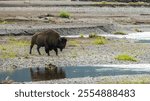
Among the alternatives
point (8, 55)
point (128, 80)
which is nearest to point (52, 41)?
point (8, 55)

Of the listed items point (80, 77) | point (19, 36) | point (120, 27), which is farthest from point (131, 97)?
point (120, 27)

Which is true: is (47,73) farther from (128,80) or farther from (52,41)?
(52,41)

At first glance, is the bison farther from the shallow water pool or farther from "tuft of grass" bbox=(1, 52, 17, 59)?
the shallow water pool

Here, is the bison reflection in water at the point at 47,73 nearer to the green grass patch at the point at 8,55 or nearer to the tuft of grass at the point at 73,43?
the green grass patch at the point at 8,55

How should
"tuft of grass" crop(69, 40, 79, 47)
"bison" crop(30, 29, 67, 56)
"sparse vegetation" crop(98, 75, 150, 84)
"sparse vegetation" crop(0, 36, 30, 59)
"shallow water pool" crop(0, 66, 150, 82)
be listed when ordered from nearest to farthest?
"sparse vegetation" crop(98, 75, 150, 84) → "shallow water pool" crop(0, 66, 150, 82) → "bison" crop(30, 29, 67, 56) → "sparse vegetation" crop(0, 36, 30, 59) → "tuft of grass" crop(69, 40, 79, 47)

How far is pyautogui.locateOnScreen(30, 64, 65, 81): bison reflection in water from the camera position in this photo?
22562 millimetres

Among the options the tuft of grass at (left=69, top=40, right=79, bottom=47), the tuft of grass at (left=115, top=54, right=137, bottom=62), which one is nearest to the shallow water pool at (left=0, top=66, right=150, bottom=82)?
the tuft of grass at (left=115, top=54, right=137, bottom=62)

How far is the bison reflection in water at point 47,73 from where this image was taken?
22562 mm

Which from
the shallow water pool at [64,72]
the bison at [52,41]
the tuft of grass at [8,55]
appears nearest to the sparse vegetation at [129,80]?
the shallow water pool at [64,72]

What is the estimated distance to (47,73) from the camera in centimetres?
2383

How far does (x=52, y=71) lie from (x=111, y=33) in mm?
25613

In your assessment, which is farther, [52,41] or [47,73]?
[52,41]

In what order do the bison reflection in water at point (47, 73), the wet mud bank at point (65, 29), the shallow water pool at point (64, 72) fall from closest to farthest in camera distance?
the shallow water pool at point (64, 72)
the bison reflection in water at point (47, 73)
the wet mud bank at point (65, 29)

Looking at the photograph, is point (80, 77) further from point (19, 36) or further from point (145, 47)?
point (19, 36)
